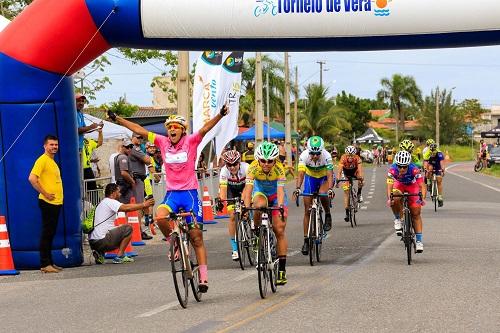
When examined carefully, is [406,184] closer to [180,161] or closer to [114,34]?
[114,34]

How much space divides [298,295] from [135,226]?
7.88m

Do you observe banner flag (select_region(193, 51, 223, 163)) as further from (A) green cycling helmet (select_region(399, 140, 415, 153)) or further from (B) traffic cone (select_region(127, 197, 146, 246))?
(A) green cycling helmet (select_region(399, 140, 415, 153))

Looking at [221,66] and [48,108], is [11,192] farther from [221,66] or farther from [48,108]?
[221,66]

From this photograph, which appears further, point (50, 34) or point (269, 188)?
point (50, 34)

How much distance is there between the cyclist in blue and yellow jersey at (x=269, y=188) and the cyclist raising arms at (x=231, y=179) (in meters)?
1.89

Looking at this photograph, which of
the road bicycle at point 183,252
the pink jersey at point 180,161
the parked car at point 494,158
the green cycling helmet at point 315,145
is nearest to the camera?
the road bicycle at point 183,252

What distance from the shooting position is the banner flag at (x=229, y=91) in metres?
25.4

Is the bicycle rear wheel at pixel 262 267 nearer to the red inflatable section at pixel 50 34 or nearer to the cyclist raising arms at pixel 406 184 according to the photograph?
the cyclist raising arms at pixel 406 184

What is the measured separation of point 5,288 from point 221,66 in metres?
13.0

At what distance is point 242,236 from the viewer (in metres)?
14.3

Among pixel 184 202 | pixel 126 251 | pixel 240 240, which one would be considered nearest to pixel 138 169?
pixel 126 251

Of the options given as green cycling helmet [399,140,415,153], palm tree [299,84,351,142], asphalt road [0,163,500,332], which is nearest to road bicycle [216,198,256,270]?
asphalt road [0,163,500,332]

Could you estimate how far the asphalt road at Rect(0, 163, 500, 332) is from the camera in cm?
933

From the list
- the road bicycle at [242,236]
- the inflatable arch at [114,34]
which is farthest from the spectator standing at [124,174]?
the road bicycle at [242,236]
